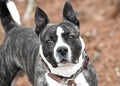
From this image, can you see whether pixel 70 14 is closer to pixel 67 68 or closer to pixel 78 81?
pixel 67 68

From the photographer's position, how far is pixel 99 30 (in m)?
9.52

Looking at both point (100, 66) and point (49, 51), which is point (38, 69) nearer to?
point (49, 51)

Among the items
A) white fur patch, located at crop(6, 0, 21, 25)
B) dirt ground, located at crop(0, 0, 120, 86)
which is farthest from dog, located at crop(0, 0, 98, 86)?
dirt ground, located at crop(0, 0, 120, 86)

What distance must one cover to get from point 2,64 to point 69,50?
159 cm

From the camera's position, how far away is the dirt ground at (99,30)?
26.9 feet

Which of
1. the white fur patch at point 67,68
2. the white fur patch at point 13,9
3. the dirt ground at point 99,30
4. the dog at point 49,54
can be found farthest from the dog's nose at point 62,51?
the dirt ground at point 99,30

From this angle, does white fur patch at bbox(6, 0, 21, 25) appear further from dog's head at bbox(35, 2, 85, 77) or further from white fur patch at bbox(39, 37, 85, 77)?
white fur patch at bbox(39, 37, 85, 77)

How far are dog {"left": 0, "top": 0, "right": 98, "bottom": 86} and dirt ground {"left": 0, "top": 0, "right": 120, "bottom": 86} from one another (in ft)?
2.14

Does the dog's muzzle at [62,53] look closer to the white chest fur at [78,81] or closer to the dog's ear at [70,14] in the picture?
the white chest fur at [78,81]

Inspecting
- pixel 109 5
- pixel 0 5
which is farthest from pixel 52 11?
pixel 0 5

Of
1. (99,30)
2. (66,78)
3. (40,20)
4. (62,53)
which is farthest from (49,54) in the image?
(99,30)

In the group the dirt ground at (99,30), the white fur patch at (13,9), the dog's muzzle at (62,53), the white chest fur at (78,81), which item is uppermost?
the white fur patch at (13,9)

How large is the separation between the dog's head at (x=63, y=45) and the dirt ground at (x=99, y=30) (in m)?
1.65

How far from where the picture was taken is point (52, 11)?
10734 millimetres
